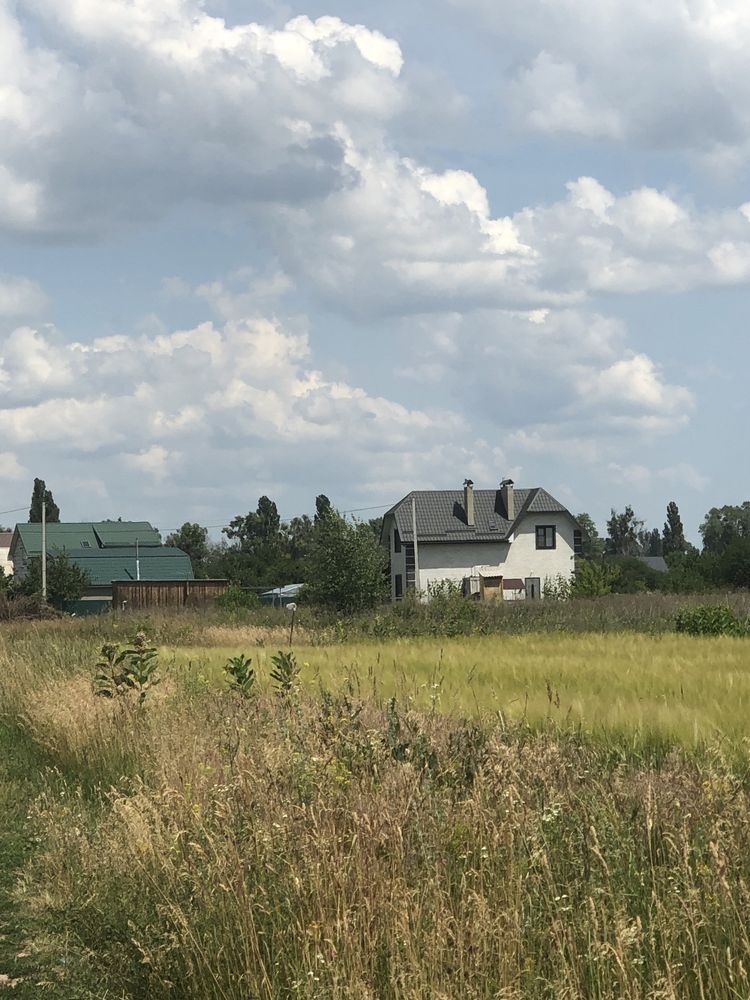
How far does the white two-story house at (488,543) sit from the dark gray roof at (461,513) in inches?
2.5

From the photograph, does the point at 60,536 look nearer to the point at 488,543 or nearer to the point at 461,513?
the point at 461,513

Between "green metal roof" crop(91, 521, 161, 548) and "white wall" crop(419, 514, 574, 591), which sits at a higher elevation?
"green metal roof" crop(91, 521, 161, 548)

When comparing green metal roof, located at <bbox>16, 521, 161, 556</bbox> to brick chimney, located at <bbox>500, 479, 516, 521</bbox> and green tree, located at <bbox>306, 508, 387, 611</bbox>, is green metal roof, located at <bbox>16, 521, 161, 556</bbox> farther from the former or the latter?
green tree, located at <bbox>306, 508, 387, 611</bbox>

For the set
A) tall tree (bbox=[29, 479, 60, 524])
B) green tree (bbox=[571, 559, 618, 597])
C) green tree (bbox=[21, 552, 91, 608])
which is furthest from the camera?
tall tree (bbox=[29, 479, 60, 524])

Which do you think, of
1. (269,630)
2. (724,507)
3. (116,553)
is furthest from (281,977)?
(724,507)

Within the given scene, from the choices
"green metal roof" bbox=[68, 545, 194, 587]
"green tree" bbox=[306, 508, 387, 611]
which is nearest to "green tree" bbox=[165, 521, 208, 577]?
"green metal roof" bbox=[68, 545, 194, 587]

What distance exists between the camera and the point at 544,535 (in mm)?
78812

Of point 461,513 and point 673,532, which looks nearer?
point 461,513

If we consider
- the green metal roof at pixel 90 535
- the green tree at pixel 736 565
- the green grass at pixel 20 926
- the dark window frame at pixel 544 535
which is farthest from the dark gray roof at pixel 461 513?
the green grass at pixel 20 926

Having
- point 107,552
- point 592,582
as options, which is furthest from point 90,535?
point 592,582

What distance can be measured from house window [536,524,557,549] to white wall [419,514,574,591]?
0.21m

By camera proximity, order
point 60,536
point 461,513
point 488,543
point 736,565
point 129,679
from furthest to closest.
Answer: point 60,536 < point 461,513 < point 488,543 < point 736,565 < point 129,679

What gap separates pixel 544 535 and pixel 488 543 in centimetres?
375

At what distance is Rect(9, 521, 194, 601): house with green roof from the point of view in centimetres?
8844
